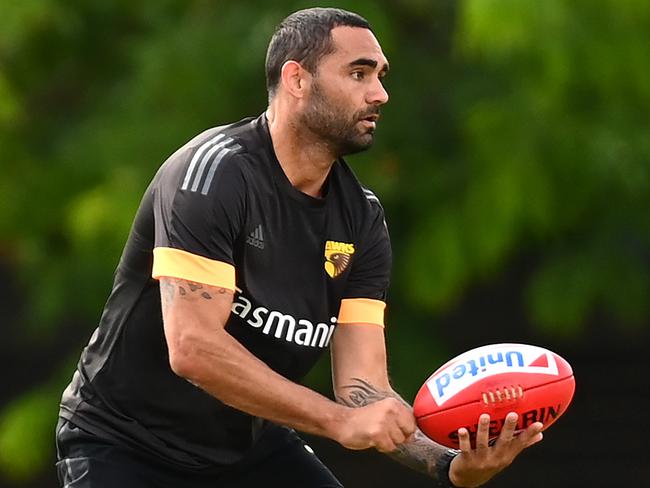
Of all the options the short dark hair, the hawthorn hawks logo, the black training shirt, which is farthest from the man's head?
the hawthorn hawks logo

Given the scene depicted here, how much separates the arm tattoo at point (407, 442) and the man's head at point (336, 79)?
856 mm

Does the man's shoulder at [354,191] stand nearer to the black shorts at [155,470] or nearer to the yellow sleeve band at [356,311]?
the yellow sleeve band at [356,311]

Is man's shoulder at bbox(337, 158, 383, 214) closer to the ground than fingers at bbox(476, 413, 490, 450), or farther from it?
farther from it

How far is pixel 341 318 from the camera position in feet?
18.2

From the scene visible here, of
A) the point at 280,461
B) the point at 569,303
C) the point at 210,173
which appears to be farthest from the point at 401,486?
Result: the point at 210,173

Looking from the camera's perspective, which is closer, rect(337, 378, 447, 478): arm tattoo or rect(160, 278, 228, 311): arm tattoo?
rect(160, 278, 228, 311): arm tattoo

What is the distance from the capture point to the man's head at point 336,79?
519cm

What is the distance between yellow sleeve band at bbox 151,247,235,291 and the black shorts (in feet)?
2.44

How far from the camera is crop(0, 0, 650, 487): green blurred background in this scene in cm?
941

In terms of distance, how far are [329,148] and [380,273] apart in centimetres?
63

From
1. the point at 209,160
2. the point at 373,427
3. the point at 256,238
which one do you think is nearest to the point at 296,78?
the point at 209,160

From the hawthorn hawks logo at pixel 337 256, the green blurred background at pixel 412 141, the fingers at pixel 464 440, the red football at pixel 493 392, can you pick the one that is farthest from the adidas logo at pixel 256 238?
the green blurred background at pixel 412 141

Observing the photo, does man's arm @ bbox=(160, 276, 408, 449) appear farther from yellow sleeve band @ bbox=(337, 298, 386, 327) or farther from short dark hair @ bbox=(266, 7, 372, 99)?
short dark hair @ bbox=(266, 7, 372, 99)

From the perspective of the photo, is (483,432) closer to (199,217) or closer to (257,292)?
(257,292)
